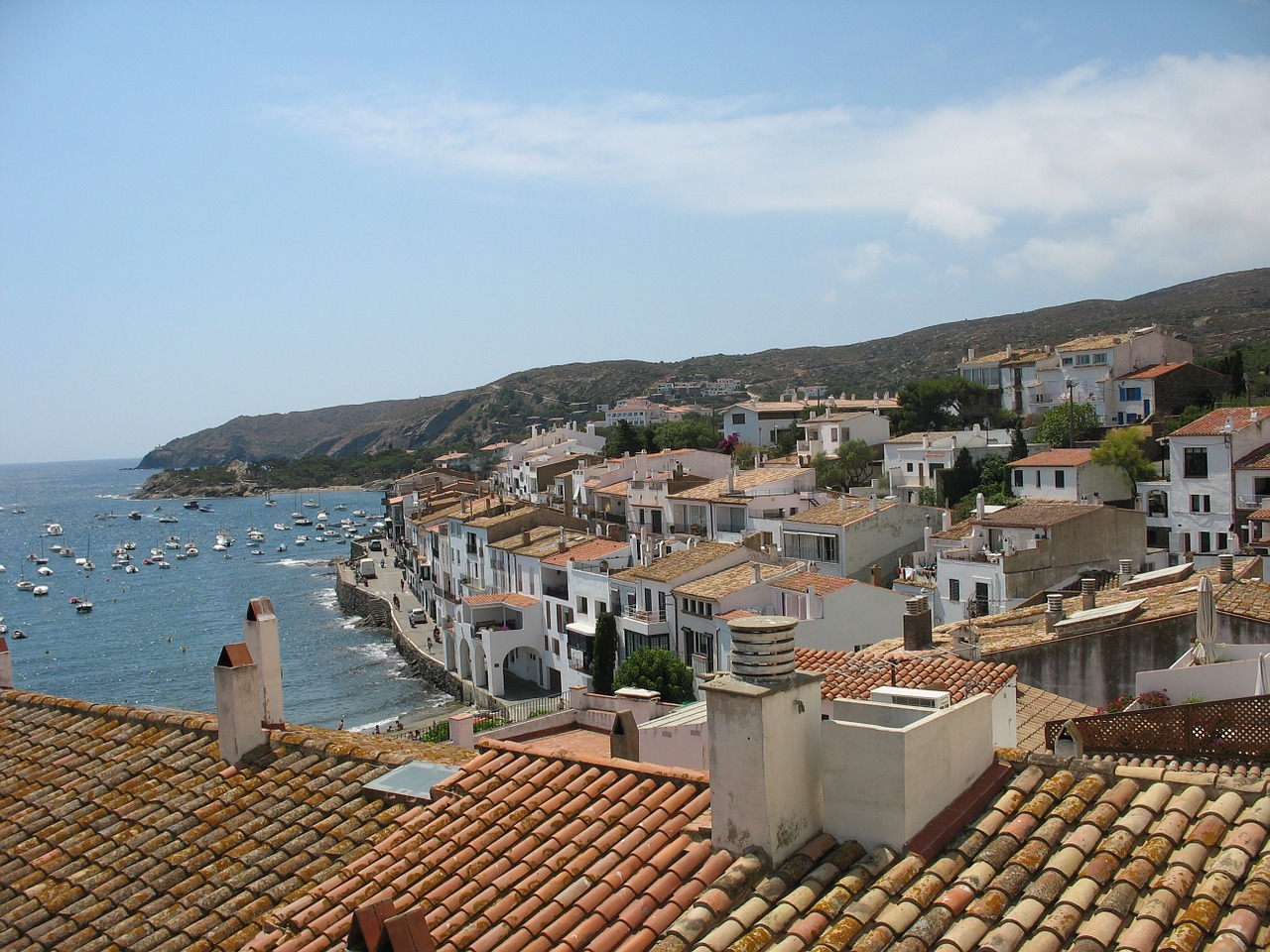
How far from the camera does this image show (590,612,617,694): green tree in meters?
37.3

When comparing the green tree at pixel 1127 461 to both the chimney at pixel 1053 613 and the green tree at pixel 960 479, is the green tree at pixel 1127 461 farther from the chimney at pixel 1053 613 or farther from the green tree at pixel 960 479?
the chimney at pixel 1053 613

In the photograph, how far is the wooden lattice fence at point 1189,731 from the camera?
10492mm

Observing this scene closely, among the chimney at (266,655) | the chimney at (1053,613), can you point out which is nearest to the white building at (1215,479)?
the chimney at (1053,613)

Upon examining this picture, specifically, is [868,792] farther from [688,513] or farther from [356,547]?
[356,547]

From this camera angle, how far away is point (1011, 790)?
5.48 metres

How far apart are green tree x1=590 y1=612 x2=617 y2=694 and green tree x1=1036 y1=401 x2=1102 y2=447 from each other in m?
26.0

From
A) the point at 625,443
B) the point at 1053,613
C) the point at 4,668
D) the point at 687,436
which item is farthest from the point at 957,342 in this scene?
the point at 4,668

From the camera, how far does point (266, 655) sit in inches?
373

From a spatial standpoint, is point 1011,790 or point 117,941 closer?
point 1011,790

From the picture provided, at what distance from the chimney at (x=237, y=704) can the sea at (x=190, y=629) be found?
27333mm

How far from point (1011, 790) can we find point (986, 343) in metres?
137

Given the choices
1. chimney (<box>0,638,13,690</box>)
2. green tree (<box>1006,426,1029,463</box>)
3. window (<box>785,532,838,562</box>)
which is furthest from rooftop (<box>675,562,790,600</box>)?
chimney (<box>0,638,13,690</box>)

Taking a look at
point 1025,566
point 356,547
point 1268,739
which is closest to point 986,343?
point 356,547

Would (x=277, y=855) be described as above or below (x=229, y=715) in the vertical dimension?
below
